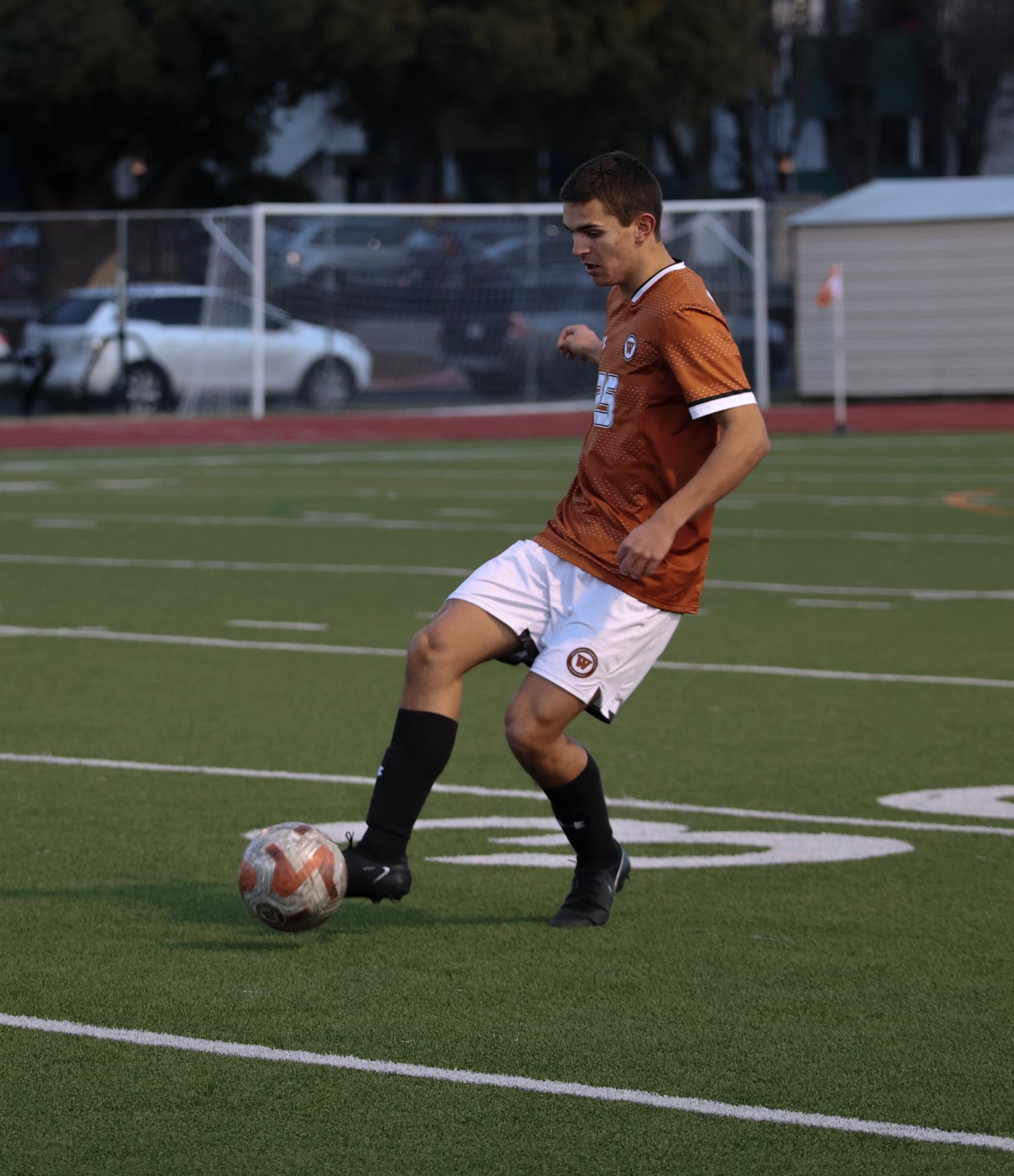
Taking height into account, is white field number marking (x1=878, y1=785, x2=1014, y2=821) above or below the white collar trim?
below

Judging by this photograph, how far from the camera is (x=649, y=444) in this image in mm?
5402

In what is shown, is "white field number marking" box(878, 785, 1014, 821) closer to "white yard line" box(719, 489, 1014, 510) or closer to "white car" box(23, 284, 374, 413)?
"white yard line" box(719, 489, 1014, 510)

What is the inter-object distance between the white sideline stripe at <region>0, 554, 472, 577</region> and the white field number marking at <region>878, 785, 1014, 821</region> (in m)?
6.63

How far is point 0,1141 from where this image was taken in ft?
13.1

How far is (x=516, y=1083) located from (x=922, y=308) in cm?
3017

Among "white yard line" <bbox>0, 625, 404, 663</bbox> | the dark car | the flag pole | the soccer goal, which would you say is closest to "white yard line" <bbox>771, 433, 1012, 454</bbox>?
the flag pole

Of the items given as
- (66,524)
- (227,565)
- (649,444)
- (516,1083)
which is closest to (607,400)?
(649,444)

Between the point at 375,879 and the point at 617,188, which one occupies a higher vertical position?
the point at 617,188

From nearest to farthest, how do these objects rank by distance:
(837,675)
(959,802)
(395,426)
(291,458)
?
(959,802) < (837,675) < (291,458) < (395,426)

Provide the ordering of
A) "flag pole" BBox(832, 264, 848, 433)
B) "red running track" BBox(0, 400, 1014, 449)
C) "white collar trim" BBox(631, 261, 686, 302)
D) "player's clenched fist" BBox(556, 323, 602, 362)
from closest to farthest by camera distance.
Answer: "white collar trim" BBox(631, 261, 686, 302) < "player's clenched fist" BBox(556, 323, 602, 362) < "flag pole" BBox(832, 264, 848, 433) < "red running track" BBox(0, 400, 1014, 449)

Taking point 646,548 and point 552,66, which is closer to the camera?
point 646,548

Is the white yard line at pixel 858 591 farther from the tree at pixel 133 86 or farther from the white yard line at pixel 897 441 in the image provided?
the tree at pixel 133 86

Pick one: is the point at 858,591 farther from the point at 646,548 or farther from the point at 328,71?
the point at 328,71

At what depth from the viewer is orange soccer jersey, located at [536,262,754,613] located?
535cm
